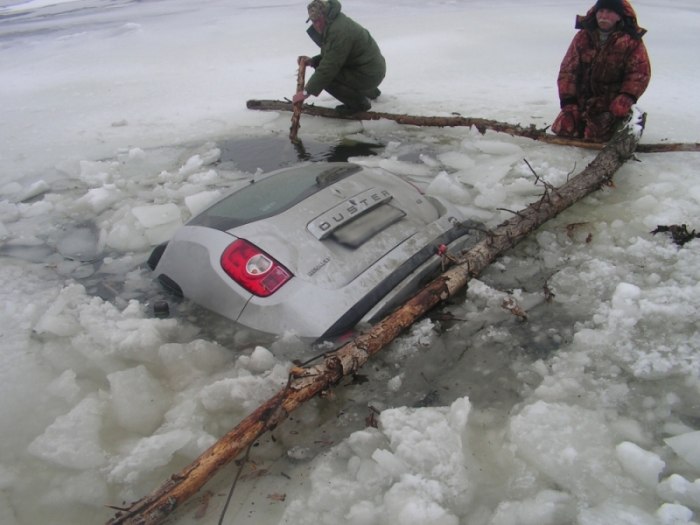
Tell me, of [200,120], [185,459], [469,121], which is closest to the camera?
[185,459]

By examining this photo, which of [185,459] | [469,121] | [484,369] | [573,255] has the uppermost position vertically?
[469,121]

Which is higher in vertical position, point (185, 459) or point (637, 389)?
point (637, 389)

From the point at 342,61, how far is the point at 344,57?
0.16 ft

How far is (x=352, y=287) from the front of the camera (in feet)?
9.10

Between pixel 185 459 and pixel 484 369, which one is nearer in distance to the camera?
pixel 185 459

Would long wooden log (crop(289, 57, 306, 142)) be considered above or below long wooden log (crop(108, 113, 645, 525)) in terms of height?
above

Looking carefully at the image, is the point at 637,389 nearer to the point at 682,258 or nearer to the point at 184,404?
the point at 682,258

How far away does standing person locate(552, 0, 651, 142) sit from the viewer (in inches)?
186

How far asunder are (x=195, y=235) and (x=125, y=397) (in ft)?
3.10

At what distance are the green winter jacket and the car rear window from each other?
2927 millimetres

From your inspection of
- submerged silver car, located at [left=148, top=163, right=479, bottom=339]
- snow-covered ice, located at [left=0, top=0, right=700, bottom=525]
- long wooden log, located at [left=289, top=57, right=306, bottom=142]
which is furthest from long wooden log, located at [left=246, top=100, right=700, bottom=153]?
submerged silver car, located at [left=148, top=163, right=479, bottom=339]

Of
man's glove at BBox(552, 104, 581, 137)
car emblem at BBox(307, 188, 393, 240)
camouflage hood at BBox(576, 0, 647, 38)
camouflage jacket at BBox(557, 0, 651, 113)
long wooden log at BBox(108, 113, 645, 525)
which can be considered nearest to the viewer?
long wooden log at BBox(108, 113, 645, 525)

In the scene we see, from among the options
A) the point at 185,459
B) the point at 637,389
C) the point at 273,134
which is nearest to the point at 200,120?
the point at 273,134

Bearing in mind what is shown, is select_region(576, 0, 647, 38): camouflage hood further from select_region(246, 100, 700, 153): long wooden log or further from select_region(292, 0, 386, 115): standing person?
select_region(292, 0, 386, 115): standing person
